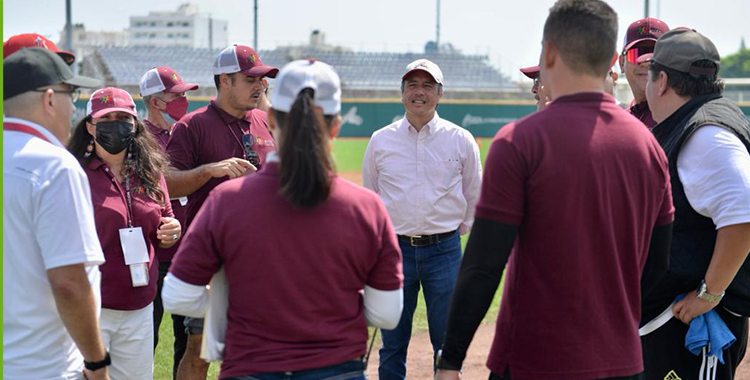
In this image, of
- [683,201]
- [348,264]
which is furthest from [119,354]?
[683,201]

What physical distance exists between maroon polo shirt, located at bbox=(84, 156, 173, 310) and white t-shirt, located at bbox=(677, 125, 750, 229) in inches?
111

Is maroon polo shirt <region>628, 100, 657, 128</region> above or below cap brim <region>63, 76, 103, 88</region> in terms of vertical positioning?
below

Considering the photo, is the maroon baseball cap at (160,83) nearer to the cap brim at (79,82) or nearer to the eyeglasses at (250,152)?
the eyeglasses at (250,152)

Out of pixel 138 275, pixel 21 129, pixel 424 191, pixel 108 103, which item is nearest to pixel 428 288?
pixel 424 191

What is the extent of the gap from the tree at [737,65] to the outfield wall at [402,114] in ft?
203

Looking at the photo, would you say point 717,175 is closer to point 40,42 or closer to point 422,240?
point 422,240

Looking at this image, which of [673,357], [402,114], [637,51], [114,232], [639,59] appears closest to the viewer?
[673,357]

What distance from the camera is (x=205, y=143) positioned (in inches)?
217

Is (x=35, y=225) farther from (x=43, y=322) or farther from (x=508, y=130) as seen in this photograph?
(x=508, y=130)

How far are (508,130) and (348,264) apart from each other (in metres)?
0.72

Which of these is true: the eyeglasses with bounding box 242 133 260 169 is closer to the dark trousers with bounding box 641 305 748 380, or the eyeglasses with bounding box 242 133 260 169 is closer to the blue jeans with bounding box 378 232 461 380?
the blue jeans with bounding box 378 232 461 380

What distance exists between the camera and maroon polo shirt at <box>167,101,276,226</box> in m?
5.48

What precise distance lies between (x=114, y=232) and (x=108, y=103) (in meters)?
0.79

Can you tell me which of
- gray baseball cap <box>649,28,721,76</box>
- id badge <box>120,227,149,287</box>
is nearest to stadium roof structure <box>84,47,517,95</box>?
id badge <box>120,227,149,287</box>
